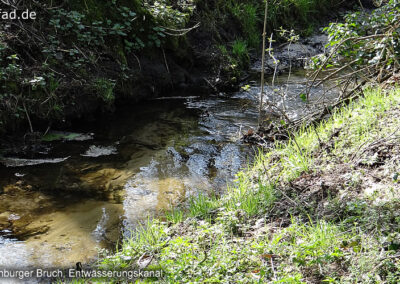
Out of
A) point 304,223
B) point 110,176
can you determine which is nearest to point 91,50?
point 110,176

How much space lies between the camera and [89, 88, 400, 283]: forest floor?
2.65 meters

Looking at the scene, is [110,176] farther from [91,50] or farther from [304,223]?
[91,50]

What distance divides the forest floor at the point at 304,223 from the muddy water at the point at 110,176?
22.9 inches

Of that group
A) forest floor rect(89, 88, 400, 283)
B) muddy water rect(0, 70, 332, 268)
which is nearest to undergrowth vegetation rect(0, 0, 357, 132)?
muddy water rect(0, 70, 332, 268)

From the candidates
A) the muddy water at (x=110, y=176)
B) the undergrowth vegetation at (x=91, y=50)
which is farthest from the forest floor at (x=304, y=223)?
the undergrowth vegetation at (x=91, y=50)

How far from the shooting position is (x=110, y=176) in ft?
16.6

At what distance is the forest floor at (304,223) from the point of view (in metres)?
2.65

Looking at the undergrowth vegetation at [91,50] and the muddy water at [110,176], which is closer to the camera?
the muddy water at [110,176]

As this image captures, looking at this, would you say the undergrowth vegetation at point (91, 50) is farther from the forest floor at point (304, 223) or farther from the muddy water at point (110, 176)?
the forest floor at point (304, 223)

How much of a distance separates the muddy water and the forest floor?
0.58m

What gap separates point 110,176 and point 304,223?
2791 mm

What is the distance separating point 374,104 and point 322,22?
1014 centimetres

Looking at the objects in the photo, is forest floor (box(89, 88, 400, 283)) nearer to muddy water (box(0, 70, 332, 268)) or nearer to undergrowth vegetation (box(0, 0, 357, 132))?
muddy water (box(0, 70, 332, 268))

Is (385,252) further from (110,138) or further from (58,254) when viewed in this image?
(110,138)
